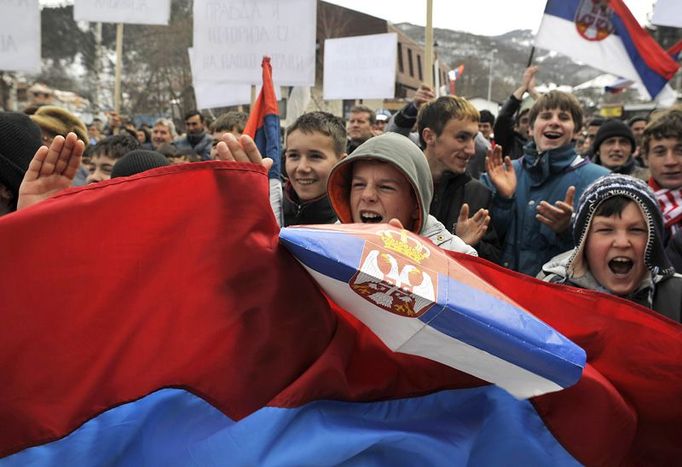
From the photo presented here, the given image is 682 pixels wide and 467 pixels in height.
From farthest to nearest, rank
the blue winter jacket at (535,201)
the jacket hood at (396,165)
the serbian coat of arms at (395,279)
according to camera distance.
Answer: the blue winter jacket at (535,201), the jacket hood at (396,165), the serbian coat of arms at (395,279)

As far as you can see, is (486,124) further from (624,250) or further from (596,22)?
(624,250)

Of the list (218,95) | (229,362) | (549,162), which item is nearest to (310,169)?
(549,162)

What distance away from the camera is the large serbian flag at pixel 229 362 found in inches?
57.9

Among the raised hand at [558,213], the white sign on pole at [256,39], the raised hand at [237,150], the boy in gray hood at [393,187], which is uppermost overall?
the white sign on pole at [256,39]

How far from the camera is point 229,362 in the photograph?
5.08 feet

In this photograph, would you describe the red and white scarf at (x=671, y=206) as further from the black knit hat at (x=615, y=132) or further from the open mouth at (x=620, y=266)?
the black knit hat at (x=615, y=132)

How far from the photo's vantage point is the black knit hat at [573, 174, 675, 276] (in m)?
2.41

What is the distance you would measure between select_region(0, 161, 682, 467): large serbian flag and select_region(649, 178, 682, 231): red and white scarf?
2014 millimetres

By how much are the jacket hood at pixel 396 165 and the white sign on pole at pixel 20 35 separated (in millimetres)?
3416

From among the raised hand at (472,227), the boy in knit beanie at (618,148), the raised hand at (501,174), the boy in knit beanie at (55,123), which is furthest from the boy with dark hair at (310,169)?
the boy in knit beanie at (618,148)

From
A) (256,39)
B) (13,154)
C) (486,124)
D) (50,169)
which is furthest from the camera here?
(486,124)

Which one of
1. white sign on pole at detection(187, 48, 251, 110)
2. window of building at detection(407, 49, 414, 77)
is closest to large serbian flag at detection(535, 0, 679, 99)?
white sign on pole at detection(187, 48, 251, 110)

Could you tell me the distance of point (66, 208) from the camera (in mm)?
1526

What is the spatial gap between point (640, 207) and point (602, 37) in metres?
3.77
